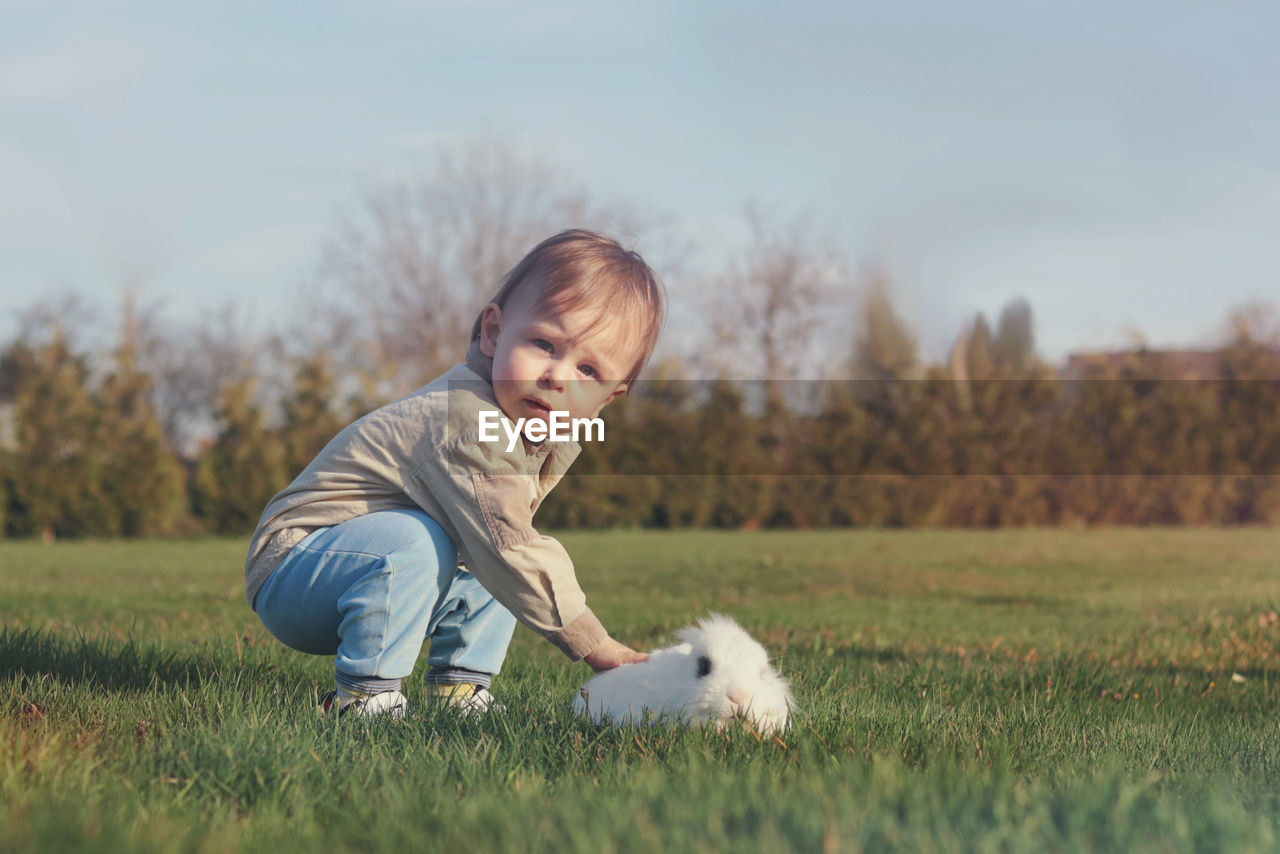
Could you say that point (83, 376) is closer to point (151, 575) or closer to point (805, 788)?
point (151, 575)

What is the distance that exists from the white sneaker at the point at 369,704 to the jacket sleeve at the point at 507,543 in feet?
1.30

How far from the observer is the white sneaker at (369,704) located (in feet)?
9.20

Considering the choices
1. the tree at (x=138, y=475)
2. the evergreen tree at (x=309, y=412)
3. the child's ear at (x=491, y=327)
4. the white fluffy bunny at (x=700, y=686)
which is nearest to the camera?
the white fluffy bunny at (x=700, y=686)

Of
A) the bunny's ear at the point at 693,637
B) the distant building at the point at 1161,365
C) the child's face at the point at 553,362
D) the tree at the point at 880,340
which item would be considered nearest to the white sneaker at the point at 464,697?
the bunny's ear at the point at 693,637

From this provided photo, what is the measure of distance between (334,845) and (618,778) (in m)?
0.59

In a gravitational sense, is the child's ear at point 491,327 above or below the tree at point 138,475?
above

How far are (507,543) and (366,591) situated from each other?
414 mm

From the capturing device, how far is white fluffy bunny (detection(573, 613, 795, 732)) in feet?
8.98

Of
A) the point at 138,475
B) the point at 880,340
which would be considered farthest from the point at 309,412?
the point at 880,340

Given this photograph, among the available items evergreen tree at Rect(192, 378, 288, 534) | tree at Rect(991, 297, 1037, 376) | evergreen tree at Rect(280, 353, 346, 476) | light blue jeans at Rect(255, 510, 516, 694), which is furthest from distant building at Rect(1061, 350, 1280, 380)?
light blue jeans at Rect(255, 510, 516, 694)

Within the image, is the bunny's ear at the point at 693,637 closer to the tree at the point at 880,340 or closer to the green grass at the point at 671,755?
the green grass at the point at 671,755

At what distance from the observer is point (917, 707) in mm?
3393

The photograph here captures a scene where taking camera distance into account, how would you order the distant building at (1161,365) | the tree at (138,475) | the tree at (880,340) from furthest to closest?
the distant building at (1161,365) → the tree at (880,340) → the tree at (138,475)

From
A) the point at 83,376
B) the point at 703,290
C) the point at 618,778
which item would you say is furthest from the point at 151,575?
the point at 703,290
